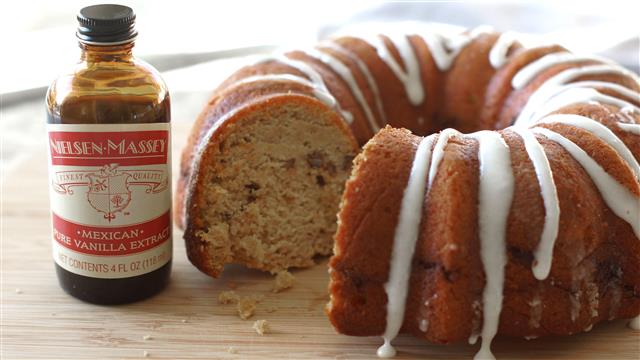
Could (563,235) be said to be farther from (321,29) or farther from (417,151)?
(321,29)

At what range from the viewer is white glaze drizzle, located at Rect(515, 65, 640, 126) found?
7.89 ft

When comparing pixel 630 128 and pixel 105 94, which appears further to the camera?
pixel 630 128

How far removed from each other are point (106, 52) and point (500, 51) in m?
1.33

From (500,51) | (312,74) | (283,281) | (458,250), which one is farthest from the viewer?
(500,51)

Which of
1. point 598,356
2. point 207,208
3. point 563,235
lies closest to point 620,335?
point 598,356

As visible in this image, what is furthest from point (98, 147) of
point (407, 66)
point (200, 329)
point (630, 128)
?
point (630, 128)

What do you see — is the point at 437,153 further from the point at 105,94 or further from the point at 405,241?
the point at 105,94

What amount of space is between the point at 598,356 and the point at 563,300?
162 millimetres

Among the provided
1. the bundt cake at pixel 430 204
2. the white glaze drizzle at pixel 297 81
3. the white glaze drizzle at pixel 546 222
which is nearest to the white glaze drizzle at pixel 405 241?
the bundt cake at pixel 430 204

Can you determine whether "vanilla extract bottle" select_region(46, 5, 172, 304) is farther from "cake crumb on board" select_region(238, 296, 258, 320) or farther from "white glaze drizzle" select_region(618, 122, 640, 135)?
"white glaze drizzle" select_region(618, 122, 640, 135)

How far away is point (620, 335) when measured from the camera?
6.35ft

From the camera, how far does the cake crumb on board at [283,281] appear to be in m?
2.16

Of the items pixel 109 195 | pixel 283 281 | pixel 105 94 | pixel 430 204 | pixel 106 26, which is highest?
pixel 106 26

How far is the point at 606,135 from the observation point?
197 cm
